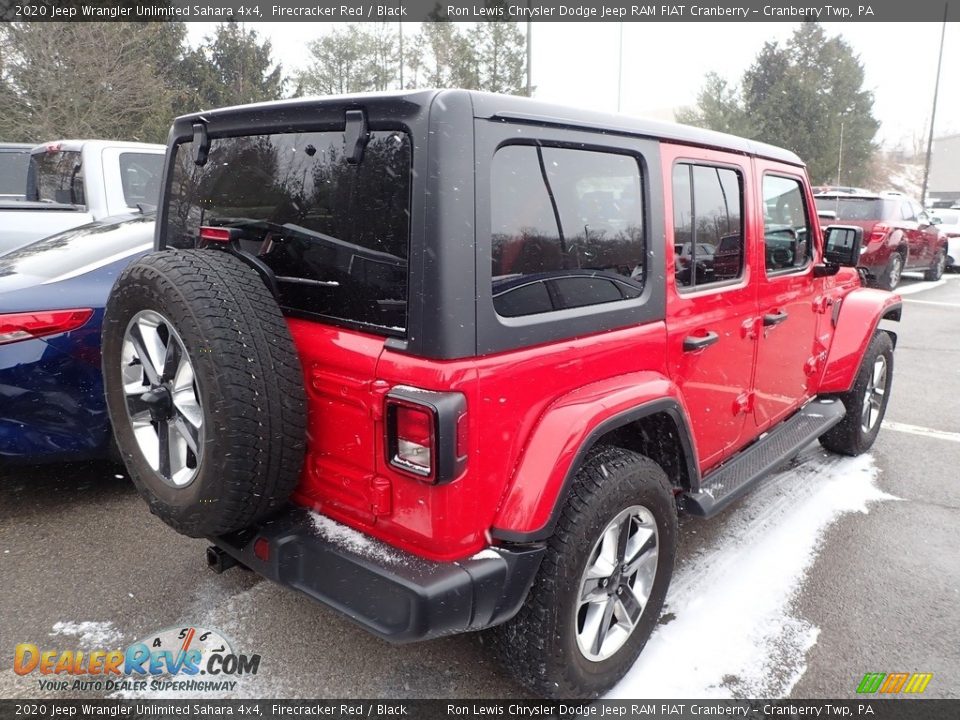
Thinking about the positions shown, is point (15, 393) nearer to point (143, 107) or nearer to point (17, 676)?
point (17, 676)

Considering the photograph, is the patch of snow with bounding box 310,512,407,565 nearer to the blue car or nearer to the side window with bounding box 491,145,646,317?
the side window with bounding box 491,145,646,317

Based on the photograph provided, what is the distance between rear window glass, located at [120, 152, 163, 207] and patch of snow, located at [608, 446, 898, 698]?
534cm

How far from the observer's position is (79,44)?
15.3m

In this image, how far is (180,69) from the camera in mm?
24672

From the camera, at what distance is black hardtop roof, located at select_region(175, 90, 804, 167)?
1.95 metres

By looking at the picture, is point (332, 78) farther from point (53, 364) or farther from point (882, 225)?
point (53, 364)

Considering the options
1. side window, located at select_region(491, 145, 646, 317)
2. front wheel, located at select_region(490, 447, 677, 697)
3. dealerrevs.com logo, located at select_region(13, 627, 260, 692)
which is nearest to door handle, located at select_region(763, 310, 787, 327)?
side window, located at select_region(491, 145, 646, 317)

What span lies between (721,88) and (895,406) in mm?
32209

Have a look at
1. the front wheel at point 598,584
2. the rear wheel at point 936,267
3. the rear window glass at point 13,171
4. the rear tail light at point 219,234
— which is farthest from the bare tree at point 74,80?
the rear wheel at point 936,267

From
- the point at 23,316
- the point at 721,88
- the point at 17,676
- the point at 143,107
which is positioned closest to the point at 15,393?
the point at 23,316

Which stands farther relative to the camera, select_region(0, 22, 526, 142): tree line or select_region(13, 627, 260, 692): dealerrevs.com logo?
select_region(0, 22, 526, 142): tree line

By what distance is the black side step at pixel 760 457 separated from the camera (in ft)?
9.34

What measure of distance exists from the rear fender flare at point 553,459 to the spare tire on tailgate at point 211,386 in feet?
2.14

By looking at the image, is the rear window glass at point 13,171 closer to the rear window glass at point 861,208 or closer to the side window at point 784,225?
the side window at point 784,225
